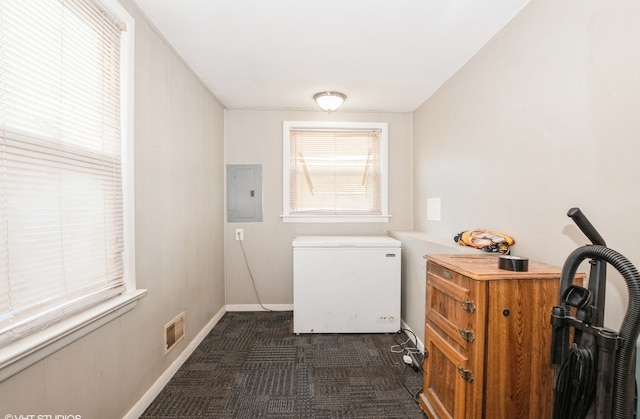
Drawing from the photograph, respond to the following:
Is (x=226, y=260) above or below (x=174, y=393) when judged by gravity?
above

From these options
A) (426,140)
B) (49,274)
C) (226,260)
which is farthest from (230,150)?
(49,274)

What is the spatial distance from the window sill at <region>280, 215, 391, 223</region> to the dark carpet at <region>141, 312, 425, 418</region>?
1160 millimetres

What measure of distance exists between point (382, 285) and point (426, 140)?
1503 millimetres

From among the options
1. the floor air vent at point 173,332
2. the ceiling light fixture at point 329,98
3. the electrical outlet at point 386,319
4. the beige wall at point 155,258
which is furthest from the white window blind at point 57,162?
the electrical outlet at point 386,319

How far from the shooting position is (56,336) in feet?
3.32

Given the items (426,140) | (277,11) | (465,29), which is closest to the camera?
(277,11)

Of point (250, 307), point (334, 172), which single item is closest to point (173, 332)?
point (250, 307)

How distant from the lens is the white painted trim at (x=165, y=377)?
1548mm

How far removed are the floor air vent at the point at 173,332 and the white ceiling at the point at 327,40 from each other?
1.90m

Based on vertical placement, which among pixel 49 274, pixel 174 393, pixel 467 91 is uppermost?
pixel 467 91

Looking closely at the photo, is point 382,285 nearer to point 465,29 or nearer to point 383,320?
point 383,320

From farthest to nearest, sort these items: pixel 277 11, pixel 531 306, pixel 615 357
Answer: pixel 277 11 → pixel 531 306 → pixel 615 357

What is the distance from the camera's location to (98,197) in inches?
51.0

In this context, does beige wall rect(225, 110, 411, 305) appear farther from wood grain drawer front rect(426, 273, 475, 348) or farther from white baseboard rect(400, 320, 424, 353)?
wood grain drawer front rect(426, 273, 475, 348)
